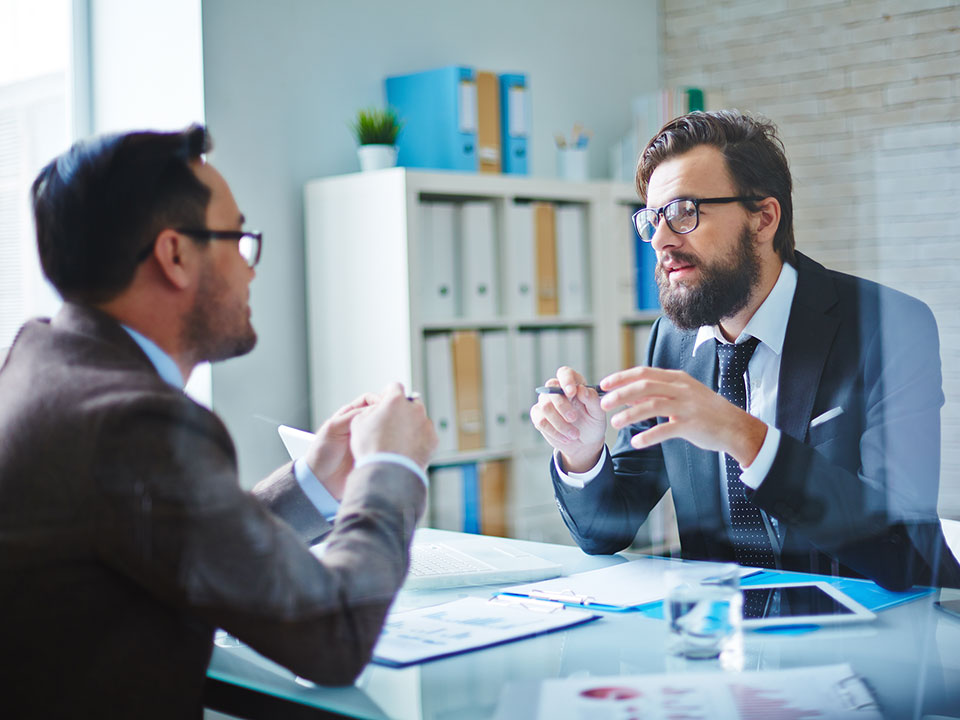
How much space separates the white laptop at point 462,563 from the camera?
1061 mm

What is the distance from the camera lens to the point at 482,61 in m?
2.34

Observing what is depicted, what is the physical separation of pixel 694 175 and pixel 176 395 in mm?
586

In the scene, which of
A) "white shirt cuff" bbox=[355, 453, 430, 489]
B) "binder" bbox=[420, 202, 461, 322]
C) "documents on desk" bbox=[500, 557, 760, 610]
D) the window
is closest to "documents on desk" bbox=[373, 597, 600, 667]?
"documents on desk" bbox=[500, 557, 760, 610]

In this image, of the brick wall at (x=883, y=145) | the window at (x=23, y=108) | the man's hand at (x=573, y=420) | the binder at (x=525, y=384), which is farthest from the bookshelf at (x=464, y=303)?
the window at (x=23, y=108)

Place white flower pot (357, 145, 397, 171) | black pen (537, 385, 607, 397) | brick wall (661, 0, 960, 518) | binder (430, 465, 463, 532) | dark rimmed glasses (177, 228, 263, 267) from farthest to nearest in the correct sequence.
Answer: white flower pot (357, 145, 397, 171), binder (430, 465, 463, 532), black pen (537, 385, 607, 397), brick wall (661, 0, 960, 518), dark rimmed glasses (177, 228, 263, 267)

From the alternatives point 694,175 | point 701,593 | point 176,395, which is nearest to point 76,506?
point 176,395

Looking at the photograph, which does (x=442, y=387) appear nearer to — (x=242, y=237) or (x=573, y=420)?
(x=573, y=420)

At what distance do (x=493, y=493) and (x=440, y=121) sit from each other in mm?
1055

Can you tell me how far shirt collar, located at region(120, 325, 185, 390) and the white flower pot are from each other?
46.1 inches

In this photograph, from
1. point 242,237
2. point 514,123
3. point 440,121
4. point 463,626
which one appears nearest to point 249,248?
point 242,237

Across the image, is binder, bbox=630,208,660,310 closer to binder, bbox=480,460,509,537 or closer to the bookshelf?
the bookshelf

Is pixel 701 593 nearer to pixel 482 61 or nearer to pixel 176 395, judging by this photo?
pixel 176 395

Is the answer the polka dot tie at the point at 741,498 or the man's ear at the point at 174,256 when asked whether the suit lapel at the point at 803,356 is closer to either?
the polka dot tie at the point at 741,498

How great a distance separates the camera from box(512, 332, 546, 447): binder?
4.59 feet
